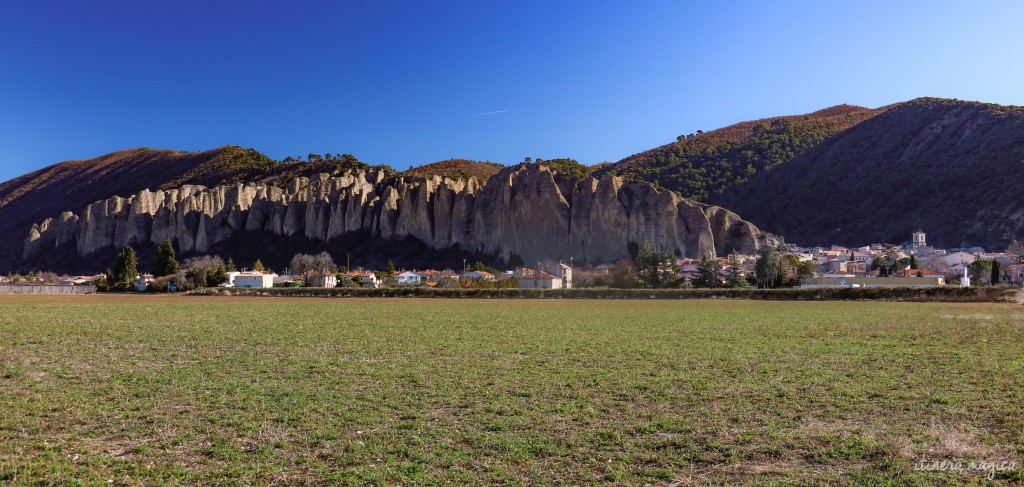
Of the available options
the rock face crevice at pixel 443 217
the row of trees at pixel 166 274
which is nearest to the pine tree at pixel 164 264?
the row of trees at pixel 166 274

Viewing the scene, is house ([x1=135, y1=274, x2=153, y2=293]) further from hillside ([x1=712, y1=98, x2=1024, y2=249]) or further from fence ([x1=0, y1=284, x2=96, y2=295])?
hillside ([x1=712, y1=98, x2=1024, y2=249])

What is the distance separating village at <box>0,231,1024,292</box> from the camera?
67.4m

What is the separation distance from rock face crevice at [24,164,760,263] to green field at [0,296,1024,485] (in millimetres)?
77762

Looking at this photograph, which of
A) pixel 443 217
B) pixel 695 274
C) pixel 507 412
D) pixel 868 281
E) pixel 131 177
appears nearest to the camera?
pixel 507 412

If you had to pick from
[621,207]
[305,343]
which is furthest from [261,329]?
[621,207]

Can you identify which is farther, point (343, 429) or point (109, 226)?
point (109, 226)

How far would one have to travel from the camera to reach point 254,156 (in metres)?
172

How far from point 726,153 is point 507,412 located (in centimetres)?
15331

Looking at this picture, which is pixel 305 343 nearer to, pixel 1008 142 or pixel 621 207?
pixel 621 207

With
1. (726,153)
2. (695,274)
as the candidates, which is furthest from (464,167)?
(695,274)

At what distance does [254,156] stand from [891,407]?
594 ft

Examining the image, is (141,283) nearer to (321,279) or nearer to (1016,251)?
(321,279)

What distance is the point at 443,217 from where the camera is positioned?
106438 millimetres

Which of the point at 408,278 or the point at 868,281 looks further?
the point at 408,278
